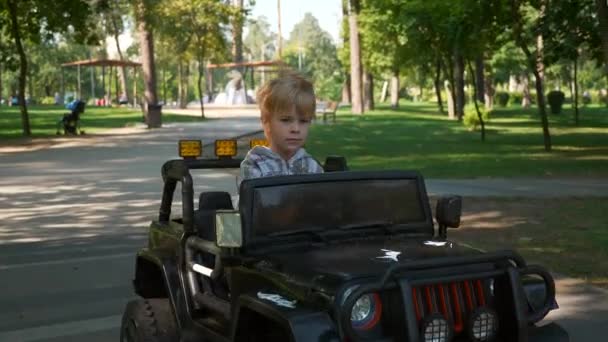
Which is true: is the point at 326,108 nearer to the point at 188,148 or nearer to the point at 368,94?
the point at 368,94

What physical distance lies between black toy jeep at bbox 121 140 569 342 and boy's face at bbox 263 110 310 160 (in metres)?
0.33

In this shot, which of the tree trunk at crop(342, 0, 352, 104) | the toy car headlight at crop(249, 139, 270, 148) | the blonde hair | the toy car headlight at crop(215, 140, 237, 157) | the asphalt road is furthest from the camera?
the tree trunk at crop(342, 0, 352, 104)

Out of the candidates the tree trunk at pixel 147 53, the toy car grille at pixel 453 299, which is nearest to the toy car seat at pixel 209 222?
the toy car grille at pixel 453 299

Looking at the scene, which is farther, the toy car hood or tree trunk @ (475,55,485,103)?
tree trunk @ (475,55,485,103)

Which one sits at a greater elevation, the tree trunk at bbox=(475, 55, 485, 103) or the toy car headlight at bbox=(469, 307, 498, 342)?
the tree trunk at bbox=(475, 55, 485, 103)

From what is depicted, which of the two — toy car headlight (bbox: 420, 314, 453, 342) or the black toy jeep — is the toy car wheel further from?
toy car headlight (bbox: 420, 314, 453, 342)

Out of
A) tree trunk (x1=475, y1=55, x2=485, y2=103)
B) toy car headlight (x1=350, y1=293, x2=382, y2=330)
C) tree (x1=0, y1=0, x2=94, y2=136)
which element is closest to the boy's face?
toy car headlight (x1=350, y1=293, x2=382, y2=330)

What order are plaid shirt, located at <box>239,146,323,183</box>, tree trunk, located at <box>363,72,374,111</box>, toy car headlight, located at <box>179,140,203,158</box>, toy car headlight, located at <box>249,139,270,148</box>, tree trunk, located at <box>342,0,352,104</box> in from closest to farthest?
plaid shirt, located at <box>239,146,323,183</box> < toy car headlight, located at <box>249,139,270,148</box> < toy car headlight, located at <box>179,140,203,158</box> < tree trunk, located at <box>342,0,352,104</box> < tree trunk, located at <box>363,72,374,111</box>

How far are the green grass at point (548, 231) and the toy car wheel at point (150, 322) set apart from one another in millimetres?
4233

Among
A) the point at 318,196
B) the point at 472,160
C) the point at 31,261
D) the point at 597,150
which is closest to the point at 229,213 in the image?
the point at 318,196

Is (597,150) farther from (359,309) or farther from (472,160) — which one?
(359,309)

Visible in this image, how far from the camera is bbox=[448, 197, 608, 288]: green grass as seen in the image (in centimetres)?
906

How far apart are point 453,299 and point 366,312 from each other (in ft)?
Result: 1.15

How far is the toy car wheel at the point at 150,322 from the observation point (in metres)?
5.13
